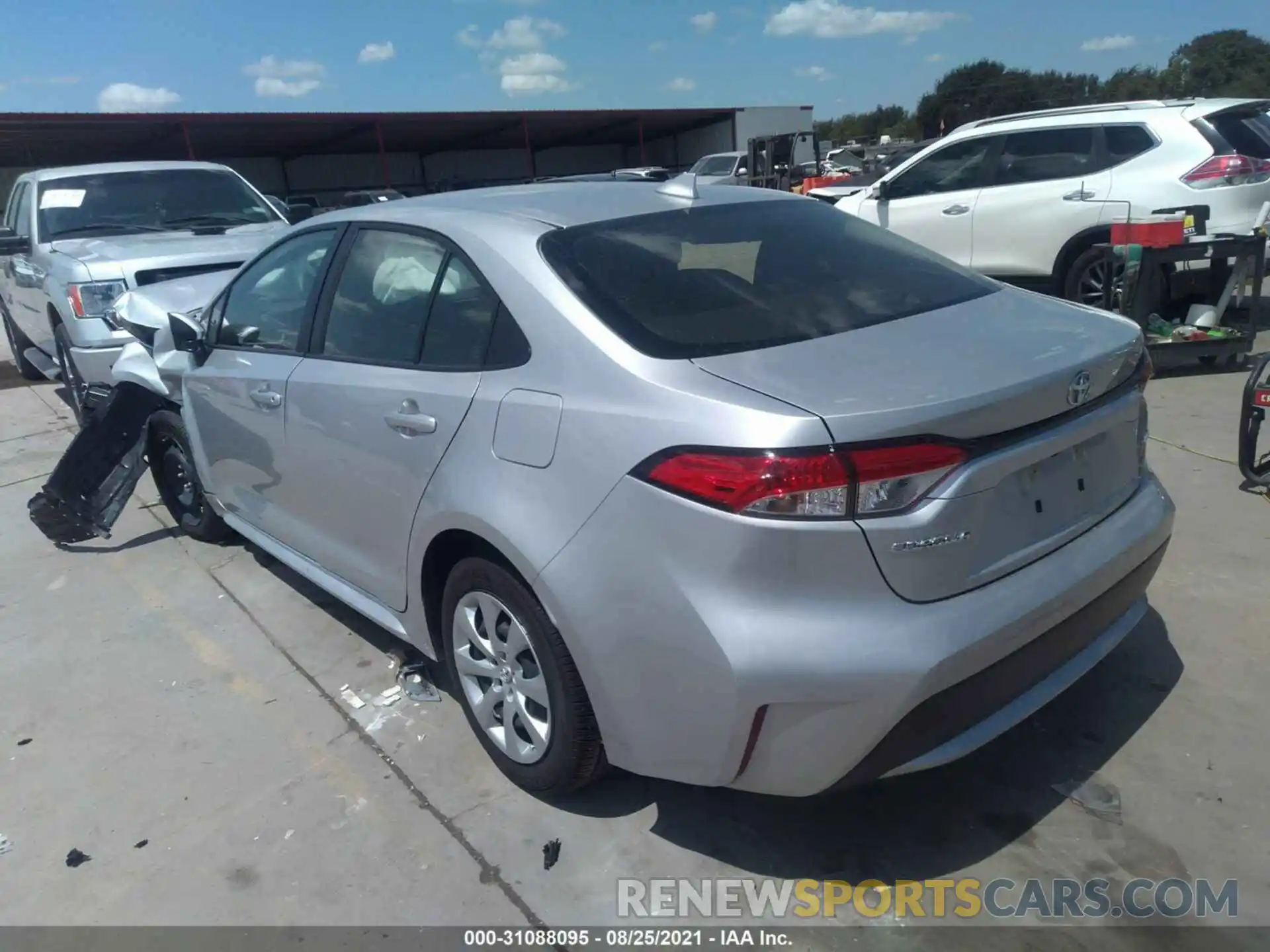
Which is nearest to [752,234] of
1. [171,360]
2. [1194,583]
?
[1194,583]

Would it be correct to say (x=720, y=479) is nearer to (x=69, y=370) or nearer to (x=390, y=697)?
(x=390, y=697)

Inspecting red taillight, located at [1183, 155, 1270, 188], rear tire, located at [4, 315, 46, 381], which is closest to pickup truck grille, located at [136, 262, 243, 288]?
rear tire, located at [4, 315, 46, 381]

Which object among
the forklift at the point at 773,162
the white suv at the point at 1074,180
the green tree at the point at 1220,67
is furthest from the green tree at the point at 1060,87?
the white suv at the point at 1074,180

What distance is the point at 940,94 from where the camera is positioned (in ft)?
231

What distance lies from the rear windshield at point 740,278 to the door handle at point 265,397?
143 cm

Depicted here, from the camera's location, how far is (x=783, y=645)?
2098 mm

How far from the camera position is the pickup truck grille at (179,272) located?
6.65 m

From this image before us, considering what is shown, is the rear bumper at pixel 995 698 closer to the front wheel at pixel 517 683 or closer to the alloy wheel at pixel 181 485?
the front wheel at pixel 517 683

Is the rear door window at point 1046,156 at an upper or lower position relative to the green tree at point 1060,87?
lower

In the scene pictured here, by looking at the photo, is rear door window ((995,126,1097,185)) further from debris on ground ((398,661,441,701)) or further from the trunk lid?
debris on ground ((398,661,441,701))

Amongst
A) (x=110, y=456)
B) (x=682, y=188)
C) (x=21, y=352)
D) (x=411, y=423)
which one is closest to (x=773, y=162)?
(x=21, y=352)

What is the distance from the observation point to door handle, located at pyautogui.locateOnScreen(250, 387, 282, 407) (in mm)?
3625

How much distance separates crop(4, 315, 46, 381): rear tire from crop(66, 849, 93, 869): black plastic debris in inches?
324

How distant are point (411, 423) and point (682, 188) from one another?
49.4 inches
